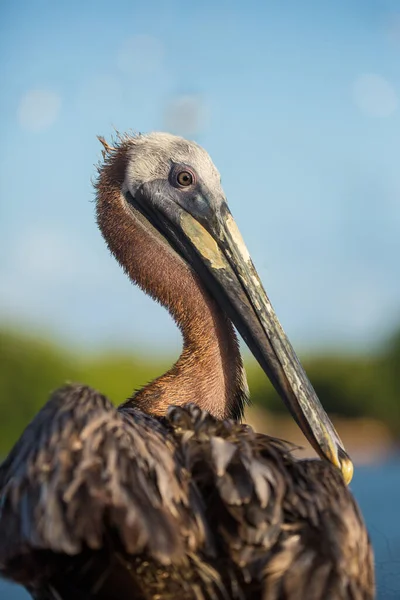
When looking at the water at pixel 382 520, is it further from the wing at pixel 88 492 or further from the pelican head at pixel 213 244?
the wing at pixel 88 492

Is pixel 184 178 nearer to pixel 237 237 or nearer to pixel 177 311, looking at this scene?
pixel 237 237

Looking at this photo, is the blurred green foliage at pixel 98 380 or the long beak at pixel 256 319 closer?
the long beak at pixel 256 319

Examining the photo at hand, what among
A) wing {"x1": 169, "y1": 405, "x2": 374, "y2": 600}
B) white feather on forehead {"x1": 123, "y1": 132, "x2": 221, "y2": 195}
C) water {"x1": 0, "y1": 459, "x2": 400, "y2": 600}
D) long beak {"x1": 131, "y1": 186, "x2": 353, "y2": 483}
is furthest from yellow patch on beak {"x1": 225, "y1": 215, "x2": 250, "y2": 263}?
water {"x1": 0, "y1": 459, "x2": 400, "y2": 600}

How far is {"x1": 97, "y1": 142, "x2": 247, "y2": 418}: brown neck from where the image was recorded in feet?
11.7

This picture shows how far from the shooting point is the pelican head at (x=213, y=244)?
141 inches

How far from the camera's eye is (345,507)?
260 cm

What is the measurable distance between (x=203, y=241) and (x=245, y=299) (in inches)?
13.0

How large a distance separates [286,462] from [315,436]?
2.87 ft

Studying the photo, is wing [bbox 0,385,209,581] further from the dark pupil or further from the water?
the water

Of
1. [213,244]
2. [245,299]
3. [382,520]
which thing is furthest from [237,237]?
[382,520]

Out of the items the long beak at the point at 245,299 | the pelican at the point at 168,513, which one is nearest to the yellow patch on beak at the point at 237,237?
the long beak at the point at 245,299

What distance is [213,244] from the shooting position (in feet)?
12.4

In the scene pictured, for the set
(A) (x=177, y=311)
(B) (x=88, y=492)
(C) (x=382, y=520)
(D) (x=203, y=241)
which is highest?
(D) (x=203, y=241)

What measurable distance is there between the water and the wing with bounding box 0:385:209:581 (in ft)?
6.58
